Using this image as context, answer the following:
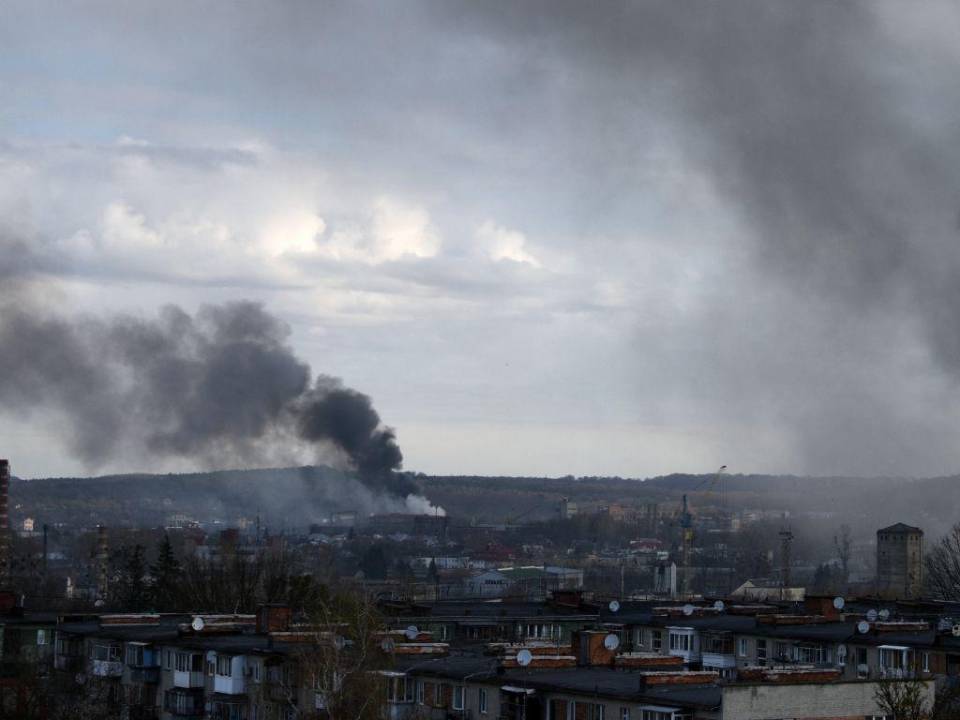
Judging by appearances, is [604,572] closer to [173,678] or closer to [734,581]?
[734,581]

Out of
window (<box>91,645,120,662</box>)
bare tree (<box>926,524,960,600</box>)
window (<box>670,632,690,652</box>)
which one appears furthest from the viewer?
bare tree (<box>926,524,960,600</box>)

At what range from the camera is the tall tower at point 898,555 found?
424 ft

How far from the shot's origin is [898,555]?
131 m

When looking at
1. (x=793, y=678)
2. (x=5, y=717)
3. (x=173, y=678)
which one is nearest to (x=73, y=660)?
(x=173, y=678)

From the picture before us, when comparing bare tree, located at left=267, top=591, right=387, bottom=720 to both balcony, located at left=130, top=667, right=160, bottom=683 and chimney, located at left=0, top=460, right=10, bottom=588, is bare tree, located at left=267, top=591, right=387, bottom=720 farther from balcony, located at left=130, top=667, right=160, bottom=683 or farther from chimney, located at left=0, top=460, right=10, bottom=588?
chimney, located at left=0, top=460, right=10, bottom=588

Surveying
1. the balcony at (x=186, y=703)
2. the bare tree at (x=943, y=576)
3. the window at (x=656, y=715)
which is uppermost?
the bare tree at (x=943, y=576)

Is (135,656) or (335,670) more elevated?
(335,670)

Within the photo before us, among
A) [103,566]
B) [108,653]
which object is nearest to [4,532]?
[103,566]

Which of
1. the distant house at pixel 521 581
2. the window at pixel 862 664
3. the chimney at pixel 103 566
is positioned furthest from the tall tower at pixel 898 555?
the window at pixel 862 664

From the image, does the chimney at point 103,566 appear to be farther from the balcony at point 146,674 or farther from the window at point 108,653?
the balcony at point 146,674

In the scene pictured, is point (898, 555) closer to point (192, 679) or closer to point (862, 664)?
point (862, 664)

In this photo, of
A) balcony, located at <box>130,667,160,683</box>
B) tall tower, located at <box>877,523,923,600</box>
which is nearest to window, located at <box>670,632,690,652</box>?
balcony, located at <box>130,667,160,683</box>

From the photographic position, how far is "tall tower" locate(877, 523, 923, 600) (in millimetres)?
129250

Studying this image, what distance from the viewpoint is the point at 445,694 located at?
35188 mm
